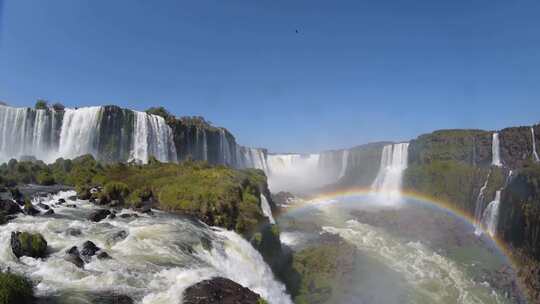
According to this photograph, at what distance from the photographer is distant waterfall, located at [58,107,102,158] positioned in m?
34.2

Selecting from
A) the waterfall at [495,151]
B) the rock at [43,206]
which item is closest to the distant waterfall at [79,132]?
the rock at [43,206]

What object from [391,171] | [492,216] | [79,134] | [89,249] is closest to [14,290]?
[89,249]

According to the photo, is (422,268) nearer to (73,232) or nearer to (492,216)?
(492,216)

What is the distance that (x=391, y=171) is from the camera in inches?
1866

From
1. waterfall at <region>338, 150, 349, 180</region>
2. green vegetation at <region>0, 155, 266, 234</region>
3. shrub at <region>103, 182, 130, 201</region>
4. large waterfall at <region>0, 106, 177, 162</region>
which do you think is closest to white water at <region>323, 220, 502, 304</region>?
green vegetation at <region>0, 155, 266, 234</region>

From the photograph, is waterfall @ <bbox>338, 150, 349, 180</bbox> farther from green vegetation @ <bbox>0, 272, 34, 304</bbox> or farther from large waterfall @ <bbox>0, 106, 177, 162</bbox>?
green vegetation @ <bbox>0, 272, 34, 304</bbox>

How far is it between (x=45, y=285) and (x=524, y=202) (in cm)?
2969

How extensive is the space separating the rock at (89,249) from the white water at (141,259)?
269mm

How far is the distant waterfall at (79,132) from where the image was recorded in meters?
34.2

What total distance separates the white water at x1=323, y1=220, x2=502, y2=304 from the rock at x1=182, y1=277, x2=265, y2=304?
11.5 m

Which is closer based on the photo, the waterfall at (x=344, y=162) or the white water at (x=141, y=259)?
the white water at (x=141, y=259)

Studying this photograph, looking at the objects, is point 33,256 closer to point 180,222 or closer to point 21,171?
point 180,222

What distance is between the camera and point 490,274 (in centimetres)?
2059

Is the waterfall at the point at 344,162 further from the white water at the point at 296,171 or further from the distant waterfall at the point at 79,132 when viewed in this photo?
the distant waterfall at the point at 79,132
